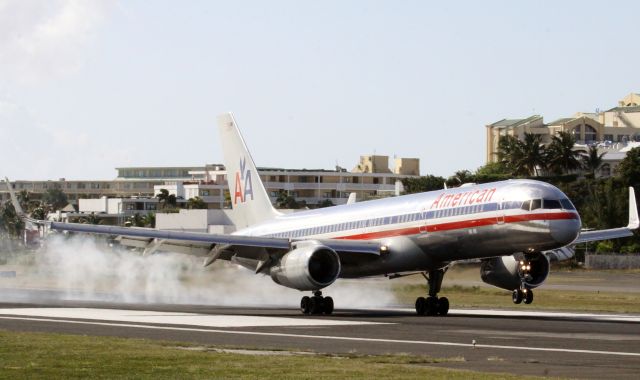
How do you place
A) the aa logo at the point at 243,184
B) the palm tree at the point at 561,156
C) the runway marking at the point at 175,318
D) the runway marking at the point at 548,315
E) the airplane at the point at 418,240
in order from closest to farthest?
the runway marking at the point at 175,318 → the airplane at the point at 418,240 → the runway marking at the point at 548,315 → the aa logo at the point at 243,184 → the palm tree at the point at 561,156

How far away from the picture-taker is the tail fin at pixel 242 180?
6059cm

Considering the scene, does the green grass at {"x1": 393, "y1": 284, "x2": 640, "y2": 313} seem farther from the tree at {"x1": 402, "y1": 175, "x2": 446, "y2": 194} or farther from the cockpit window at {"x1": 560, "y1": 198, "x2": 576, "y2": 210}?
the tree at {"x1": 402, "y1": 175, "x2": 446, "y2": 194}

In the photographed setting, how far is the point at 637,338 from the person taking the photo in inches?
1403

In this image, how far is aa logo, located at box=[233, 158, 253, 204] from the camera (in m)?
61.3

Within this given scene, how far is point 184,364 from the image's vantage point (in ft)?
87.2

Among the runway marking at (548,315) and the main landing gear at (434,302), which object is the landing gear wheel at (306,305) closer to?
the main landing gear at (434,302)

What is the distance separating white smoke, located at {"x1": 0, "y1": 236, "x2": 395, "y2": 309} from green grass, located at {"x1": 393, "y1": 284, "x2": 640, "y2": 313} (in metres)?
1.61

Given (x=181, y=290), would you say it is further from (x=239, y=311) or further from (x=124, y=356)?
(x=124, y=356)

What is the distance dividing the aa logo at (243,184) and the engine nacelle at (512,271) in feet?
50.5

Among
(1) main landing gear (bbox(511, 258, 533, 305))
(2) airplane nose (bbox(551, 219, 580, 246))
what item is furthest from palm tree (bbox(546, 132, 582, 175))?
(2) airplane nose (bbox(551, 219, 580, 246))

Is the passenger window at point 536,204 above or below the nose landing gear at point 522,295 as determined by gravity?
above

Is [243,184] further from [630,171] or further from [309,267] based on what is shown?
[630,171]

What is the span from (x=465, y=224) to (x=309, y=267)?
245 inches

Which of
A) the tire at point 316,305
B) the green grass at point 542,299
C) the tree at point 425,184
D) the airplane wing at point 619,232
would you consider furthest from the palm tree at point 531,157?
the tire at point 316,305
